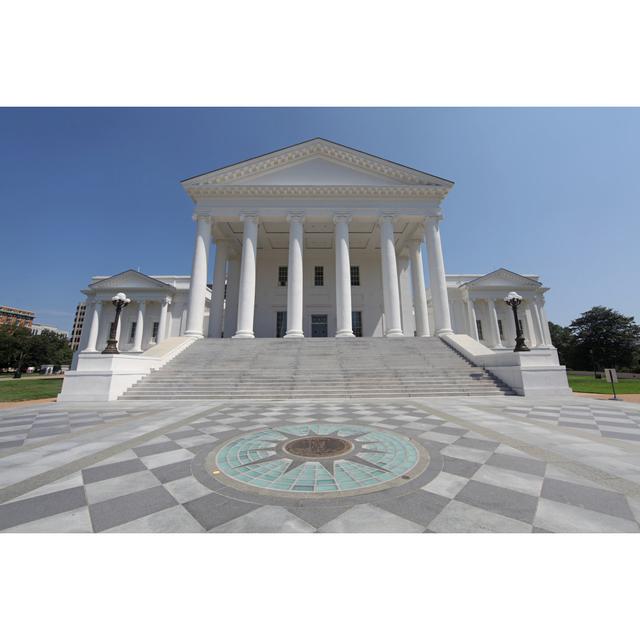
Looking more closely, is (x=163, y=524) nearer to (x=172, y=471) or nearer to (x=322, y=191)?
(x=172, y=471)

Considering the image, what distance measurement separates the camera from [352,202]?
904 inches

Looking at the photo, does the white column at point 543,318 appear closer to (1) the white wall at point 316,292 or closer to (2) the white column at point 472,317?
→ (2) the white column at point 472,317

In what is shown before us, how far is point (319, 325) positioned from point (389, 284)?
30.8 feet

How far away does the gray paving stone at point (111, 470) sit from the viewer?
335cm

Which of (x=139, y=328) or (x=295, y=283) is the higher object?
(x=295, y=283)

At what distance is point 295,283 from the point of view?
67.9ft

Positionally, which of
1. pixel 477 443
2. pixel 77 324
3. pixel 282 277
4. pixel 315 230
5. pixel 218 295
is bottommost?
pixel 477 443

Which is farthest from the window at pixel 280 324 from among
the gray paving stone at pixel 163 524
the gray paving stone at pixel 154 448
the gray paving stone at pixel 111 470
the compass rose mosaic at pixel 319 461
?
the gray paving stone at pixel 163 524

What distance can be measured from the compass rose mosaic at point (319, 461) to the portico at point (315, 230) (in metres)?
14.5

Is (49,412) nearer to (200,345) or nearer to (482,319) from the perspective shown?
(200,345)

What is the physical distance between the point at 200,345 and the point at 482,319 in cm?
3778

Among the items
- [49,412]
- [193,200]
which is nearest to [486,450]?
[49,412]

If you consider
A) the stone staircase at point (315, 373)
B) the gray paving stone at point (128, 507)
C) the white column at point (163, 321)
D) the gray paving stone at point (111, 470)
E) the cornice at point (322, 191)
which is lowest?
the gray paving stone at point (128, 507)

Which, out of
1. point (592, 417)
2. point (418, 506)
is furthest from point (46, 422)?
point (592, 417)
